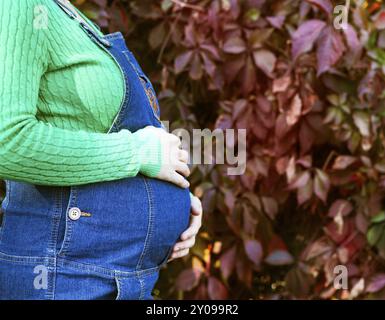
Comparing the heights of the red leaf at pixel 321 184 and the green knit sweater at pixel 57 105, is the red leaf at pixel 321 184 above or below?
below

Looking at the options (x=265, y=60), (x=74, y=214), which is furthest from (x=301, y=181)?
(x=74, y=214)

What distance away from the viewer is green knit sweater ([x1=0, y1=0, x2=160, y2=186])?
2.91ft

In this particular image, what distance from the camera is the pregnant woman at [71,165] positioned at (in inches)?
35.3

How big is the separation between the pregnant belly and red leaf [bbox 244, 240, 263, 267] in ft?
3.10

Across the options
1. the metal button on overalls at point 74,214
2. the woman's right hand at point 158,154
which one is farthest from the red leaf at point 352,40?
the metal button on overalls at point 74,214

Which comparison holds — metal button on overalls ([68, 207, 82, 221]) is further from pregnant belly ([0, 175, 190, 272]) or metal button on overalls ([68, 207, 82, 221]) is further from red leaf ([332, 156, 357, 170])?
red leaf ([332, 156, 357, 170])

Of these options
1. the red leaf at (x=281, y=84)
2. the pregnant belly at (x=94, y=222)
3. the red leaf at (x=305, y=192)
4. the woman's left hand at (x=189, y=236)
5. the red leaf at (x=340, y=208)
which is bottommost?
the red leaf at (x=340, y=208)

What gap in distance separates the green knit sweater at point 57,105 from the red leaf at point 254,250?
979mm

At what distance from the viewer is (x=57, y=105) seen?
97 centimetres

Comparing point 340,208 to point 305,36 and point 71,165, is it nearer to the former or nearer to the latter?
point 305,36

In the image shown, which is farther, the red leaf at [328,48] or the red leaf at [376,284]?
the red leaf at [376,284]

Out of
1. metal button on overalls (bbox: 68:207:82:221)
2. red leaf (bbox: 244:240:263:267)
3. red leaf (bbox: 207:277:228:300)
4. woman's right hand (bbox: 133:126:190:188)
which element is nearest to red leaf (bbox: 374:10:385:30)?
red leaf (bbox: 244:240:263:267)

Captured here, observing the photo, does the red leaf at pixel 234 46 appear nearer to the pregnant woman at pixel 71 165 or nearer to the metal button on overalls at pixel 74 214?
the pregnant woman at pixel 71 165
